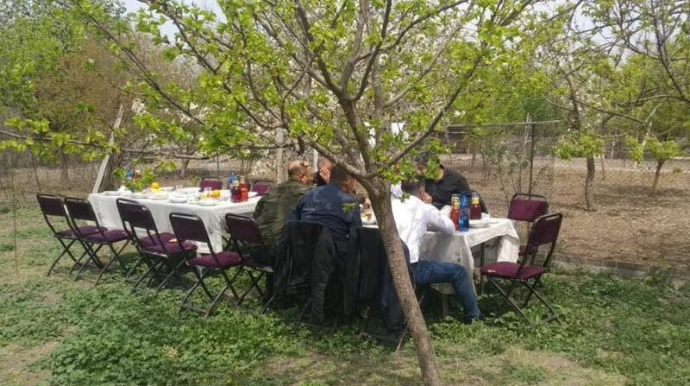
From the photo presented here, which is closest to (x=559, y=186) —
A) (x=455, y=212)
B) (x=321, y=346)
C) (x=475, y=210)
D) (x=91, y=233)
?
(x=475, y=210)

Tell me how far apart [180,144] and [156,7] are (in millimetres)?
653

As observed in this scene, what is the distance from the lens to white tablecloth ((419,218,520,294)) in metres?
4.98

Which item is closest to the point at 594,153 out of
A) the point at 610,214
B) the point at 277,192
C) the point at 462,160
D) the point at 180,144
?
the point at 277,192

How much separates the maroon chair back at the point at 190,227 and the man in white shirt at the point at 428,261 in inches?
69.4

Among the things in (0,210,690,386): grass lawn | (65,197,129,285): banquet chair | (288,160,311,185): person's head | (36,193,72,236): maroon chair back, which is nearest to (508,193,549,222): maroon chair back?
(0,210,690,386): grass lawn

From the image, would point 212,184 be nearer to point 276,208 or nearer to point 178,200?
point 178,200

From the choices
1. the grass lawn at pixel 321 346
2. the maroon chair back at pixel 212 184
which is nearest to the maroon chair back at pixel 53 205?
the grass lawn at pixel 321 346

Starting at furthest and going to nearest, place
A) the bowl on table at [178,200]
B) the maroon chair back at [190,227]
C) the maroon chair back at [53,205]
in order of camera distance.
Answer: the bowl on table at [178,200]
the maroon chair back at [53,205]
the maroon chair back at [190,227]

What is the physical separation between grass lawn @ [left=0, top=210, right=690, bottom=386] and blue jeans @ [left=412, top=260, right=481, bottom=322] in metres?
0.17

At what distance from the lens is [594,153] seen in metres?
5.07

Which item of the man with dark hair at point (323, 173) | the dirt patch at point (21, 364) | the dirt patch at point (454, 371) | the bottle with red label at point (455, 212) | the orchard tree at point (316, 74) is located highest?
the orchard tree at point (316, 74)

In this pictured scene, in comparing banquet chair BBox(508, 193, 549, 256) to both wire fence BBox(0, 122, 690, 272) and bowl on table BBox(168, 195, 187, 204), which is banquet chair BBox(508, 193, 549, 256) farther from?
bowl on table BBox(168, 195, 187, 204)

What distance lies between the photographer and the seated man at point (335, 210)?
15.5 ft

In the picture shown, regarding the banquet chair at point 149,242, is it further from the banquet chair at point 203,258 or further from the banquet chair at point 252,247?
the banquet chair at point 252,247
